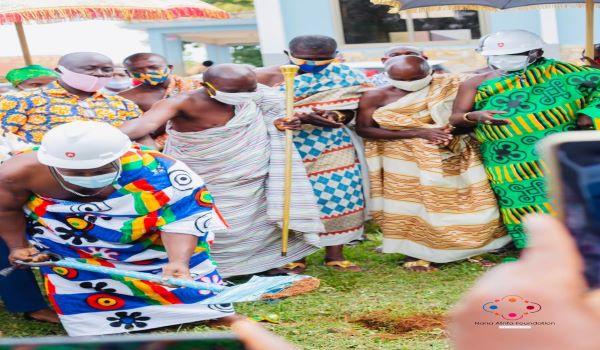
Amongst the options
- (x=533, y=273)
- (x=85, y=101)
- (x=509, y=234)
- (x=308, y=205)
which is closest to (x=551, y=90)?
(x=509, y=234)

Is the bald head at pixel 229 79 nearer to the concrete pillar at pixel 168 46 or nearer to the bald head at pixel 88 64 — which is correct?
the bald head at pixel 88 64

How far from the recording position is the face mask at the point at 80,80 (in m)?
5.46

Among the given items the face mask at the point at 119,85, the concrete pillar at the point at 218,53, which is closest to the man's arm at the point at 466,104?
the face mask at the point at 119,85

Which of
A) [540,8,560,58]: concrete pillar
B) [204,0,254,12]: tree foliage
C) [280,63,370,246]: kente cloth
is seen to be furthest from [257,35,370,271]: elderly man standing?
[204,0,254,12]: tree foliage

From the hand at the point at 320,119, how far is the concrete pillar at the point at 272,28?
7486mm

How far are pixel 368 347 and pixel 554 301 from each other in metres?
3.26

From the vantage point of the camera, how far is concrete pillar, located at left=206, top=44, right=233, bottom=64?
61.6 feet

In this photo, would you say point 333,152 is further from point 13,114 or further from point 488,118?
point 13,114

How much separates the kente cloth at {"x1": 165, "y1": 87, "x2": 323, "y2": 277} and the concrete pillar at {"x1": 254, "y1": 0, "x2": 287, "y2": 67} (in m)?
7.52

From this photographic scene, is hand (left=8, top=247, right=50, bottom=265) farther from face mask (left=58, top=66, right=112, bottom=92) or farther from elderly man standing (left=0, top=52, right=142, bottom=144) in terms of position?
face mask (left=58, top=66, right=112, bottom=92)

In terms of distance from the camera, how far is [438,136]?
5695mm

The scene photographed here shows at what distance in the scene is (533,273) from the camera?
50.0 inches

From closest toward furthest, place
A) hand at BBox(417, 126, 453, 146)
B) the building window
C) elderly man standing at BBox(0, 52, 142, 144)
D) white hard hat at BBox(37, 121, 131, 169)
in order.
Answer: white hard hat at BBox(37, 121, 131, 169) < elderly man standing at BBox(0, 52, 142, 144) < hand at BBox(417, 126, 453, 146) < the building window

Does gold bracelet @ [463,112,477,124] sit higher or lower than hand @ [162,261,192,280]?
higher
